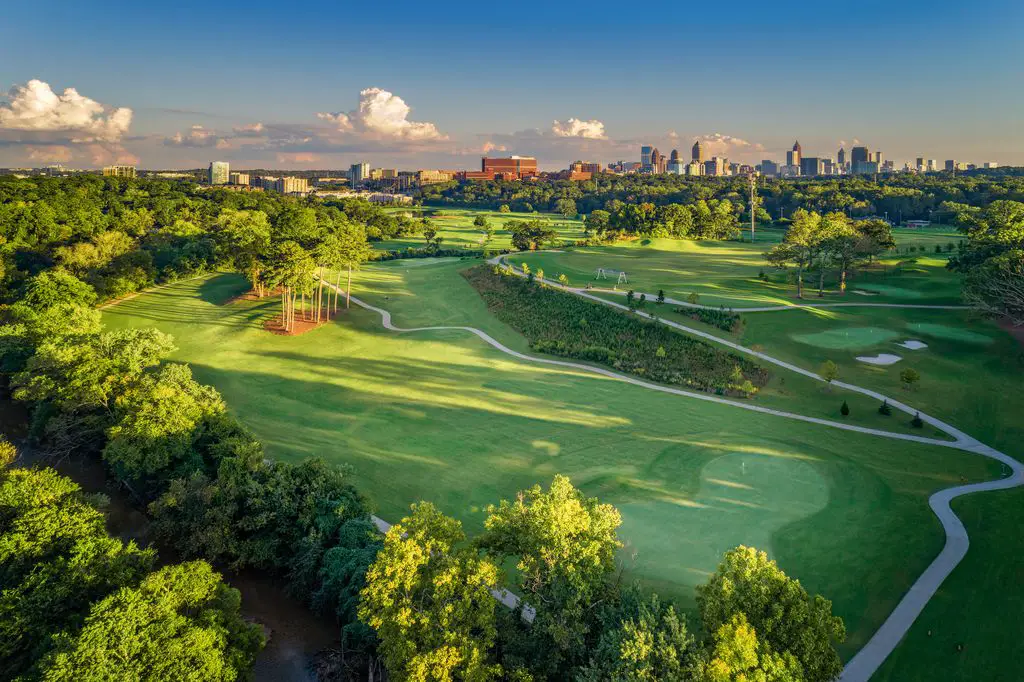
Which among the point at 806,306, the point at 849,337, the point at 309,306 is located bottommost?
the point at 309,306

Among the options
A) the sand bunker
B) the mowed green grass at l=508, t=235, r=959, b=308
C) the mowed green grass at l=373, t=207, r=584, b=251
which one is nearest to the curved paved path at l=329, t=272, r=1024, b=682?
the sand bunker

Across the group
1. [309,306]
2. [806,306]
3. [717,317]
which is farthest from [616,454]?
[309,306]

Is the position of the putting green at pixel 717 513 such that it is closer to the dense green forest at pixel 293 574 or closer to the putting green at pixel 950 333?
the dense green forest at pixel 293 574

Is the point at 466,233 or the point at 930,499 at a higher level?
the point at 466,233

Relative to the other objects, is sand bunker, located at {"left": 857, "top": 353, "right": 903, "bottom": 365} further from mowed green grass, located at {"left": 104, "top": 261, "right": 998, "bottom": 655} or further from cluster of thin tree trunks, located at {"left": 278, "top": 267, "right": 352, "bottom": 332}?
cluster of thin tree trunks, located at {"left": 278, "top": 267, "right": 352, "bottom": 332}

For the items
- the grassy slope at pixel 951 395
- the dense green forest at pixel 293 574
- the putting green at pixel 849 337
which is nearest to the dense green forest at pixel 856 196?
the grassy slope at pixel 951 395

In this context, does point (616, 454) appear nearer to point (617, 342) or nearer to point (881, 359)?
point (617, 342)

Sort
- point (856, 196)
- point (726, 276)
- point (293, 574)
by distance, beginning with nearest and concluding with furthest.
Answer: point (293, 574)
point (726, 276)
point (856, 196)
